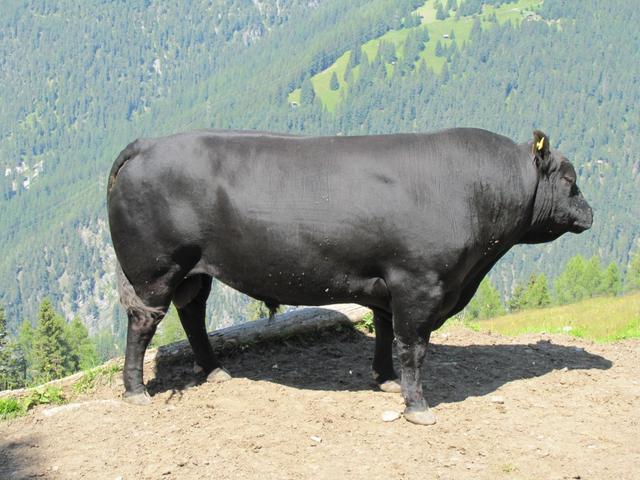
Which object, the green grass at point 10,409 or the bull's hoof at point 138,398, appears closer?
the green grass at point 10,409

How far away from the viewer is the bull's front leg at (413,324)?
8.23 m

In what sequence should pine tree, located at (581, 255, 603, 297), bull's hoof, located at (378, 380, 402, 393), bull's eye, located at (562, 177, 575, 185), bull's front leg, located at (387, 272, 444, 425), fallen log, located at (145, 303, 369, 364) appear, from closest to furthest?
bull's front leg, located at (387, 272, 444, 425)
bull's eye, located at (562, 177, 575, 185)
bull's hoof, located at (378, 380, 402, 393)
fallen log, located at (145, 303, 369, 364)
pine tree, located at (581, 255, 603, 297)

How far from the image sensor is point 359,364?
10.6 metres

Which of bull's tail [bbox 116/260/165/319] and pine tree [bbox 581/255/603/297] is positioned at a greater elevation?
bull's tail [bbox 116/260/165/319]

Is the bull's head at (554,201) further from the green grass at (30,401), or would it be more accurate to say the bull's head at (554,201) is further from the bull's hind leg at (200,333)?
the green grass at (30,401)

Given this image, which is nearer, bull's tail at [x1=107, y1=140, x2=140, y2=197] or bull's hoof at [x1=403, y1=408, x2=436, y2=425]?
bull's hoof at [x1=403, y1=408, x2=436, y2=425]

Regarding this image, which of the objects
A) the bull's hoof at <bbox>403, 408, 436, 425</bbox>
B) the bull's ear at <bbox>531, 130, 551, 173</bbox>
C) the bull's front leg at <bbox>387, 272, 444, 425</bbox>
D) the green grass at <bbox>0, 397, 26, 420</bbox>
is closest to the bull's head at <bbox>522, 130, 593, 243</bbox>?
the bull's ear at <bbox>531, 130, 551, 173</bbox>

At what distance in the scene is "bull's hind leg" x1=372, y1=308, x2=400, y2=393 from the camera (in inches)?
373

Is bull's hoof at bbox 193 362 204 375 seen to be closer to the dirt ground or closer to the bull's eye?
the dirt ground

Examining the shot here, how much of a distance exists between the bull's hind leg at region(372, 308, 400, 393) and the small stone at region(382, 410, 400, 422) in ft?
2.97

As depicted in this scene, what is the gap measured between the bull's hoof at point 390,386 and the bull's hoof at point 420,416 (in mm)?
940

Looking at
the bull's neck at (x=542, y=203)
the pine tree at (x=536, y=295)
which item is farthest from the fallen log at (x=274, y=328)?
the pine tree at (x=536, y=295)

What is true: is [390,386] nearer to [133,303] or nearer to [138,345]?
[138,345]

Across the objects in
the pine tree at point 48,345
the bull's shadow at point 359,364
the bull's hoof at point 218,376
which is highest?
the bull's hoof at point 218,376
